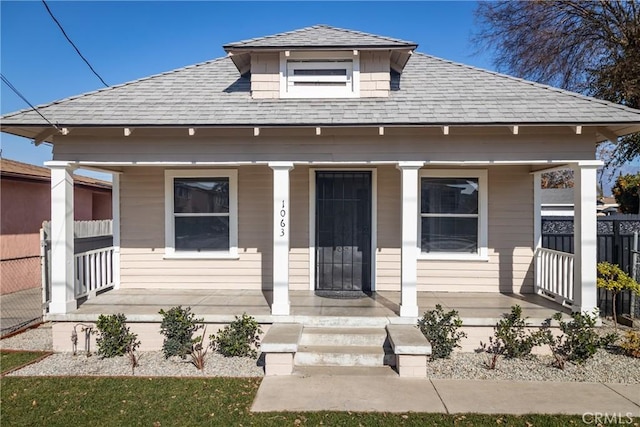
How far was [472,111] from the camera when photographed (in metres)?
6.15

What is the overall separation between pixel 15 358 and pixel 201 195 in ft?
12.8

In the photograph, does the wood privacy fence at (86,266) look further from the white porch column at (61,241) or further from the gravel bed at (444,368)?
the gravel bed at (444,368)

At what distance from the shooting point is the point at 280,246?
19.9 ft

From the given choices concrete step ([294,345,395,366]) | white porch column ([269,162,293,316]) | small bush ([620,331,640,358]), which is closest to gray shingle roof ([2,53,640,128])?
white porch column ([269,162,293,316])

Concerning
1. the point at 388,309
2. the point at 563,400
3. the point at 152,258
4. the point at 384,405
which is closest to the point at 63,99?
the point at 152,258

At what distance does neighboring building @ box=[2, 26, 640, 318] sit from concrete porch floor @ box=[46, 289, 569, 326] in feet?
1.00

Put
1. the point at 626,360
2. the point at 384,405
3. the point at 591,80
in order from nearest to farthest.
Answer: the point at 384,405, the point at 626,360, the point at 591,80

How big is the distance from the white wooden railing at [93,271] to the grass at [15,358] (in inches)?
43.7

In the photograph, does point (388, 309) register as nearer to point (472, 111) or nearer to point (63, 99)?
point (472, 111)

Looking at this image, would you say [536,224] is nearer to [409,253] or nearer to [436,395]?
[409,253]

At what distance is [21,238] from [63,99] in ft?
23.4

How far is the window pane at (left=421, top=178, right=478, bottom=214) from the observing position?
768 centimetres

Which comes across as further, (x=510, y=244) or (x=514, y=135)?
(x=510, y=244)

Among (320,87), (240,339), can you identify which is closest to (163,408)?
(240,339)
